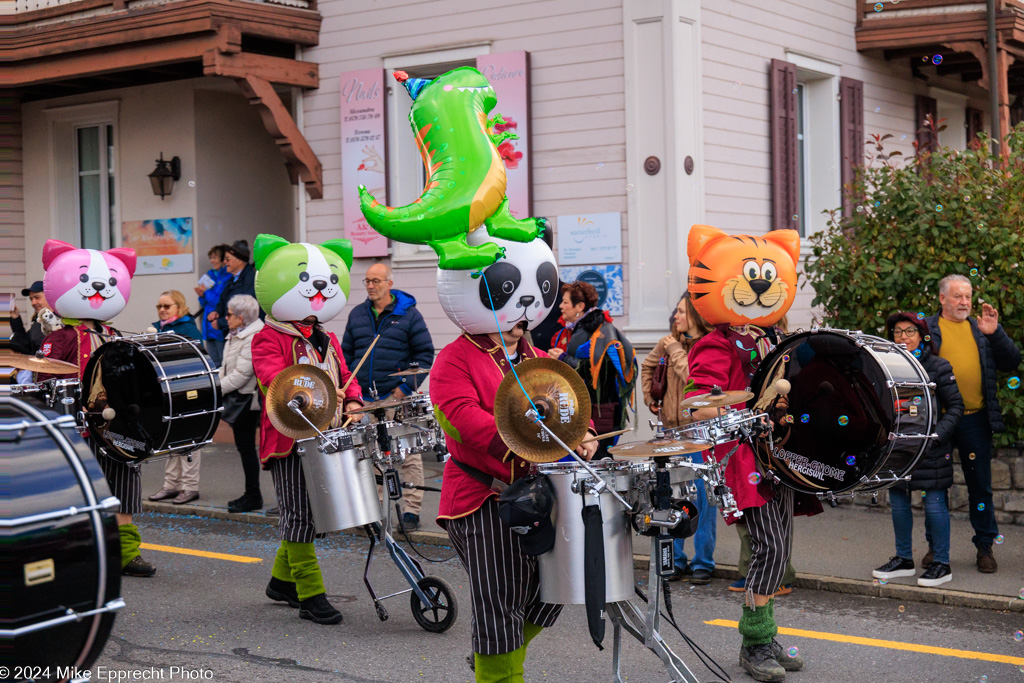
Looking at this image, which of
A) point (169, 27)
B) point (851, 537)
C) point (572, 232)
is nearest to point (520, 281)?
point (851, 537)

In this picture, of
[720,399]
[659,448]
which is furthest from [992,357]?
[659,448]

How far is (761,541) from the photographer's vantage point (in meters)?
4.93

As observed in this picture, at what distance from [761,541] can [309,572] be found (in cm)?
255

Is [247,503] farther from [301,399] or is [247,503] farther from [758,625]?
[758,625]

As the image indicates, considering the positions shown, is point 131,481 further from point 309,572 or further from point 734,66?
point 734,66

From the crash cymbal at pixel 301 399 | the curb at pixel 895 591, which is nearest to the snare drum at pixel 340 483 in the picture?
the crash cymbal at pixel 301 399

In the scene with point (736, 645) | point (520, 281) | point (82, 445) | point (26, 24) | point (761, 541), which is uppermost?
point (26, 24)

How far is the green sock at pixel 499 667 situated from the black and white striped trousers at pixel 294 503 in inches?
83.9

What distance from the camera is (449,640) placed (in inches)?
230

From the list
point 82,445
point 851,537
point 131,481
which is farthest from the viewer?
point 851,537

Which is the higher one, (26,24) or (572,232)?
(26,24)

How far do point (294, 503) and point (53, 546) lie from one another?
3286 mm

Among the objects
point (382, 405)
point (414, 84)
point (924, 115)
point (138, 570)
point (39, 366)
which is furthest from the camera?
point (924, 115)

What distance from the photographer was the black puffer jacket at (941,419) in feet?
21.7
